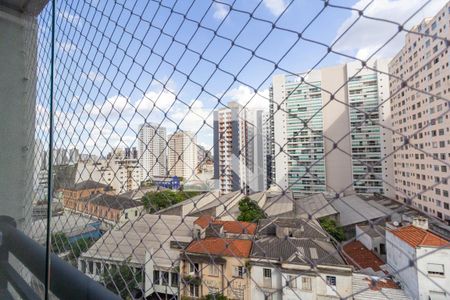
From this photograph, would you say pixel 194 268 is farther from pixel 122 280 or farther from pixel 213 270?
pixel 122 280

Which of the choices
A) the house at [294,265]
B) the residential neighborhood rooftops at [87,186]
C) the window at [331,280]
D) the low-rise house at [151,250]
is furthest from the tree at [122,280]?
the window at [331,280]

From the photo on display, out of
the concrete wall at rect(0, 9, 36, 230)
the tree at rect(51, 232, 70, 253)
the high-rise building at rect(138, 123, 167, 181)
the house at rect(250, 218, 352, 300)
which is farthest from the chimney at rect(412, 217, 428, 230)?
the concrete wall at rect(0, 9, 36, 230)

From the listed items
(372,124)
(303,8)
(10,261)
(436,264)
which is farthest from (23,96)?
(436,264)

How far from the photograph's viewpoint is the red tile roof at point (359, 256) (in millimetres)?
387

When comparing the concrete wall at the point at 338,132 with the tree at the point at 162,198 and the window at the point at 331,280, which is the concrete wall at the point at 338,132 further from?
the tree at the point at 162,198

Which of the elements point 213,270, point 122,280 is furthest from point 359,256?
point 122,280

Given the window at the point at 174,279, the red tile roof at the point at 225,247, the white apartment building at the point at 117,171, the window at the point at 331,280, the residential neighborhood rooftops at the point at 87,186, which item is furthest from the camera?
the residential neighborhood rooftops at the point at 87,186

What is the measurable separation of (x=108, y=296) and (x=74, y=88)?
2.39 ft

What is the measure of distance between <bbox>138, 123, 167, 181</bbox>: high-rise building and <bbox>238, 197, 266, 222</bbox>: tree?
23 centimetres

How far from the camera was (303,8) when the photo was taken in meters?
0.44

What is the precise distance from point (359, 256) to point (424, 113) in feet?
0.73

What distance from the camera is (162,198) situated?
70cm

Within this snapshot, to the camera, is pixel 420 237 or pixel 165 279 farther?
pixel 165 279

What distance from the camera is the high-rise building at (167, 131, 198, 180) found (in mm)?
594
